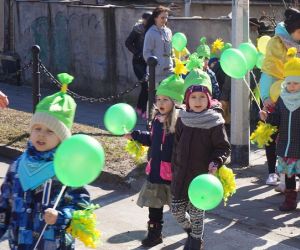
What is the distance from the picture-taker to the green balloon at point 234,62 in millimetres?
5832

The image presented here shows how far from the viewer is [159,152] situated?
538 centimetres

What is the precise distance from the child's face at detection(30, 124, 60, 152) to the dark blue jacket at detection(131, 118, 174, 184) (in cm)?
175

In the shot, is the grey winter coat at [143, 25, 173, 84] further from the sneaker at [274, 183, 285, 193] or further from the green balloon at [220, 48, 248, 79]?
the green balloon at [220, 48, 248, 79]

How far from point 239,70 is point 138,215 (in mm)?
1746

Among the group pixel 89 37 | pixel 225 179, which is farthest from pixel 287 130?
pixel 89 37

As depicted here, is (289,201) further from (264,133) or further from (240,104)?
(240,104)

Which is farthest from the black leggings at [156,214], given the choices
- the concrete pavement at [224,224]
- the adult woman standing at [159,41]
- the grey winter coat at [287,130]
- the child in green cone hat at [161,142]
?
the adult woman standing at [159,41]

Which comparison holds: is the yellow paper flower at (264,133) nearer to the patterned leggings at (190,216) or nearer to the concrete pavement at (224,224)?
the concrete pavement at (224,224)

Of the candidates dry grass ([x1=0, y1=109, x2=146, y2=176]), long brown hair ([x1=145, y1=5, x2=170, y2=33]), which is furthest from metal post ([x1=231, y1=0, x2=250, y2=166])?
long brown hair ([x1=145, y1=5, x2=170, y2=33])

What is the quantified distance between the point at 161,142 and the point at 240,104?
289 centimetres

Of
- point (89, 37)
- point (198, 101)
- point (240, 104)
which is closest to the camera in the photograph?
point (198, 101)

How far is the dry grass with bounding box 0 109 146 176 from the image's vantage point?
308 inches

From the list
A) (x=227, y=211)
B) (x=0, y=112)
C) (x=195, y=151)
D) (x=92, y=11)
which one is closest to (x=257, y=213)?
(x=227, y=211)

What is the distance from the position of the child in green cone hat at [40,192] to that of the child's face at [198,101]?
60.2 inches
